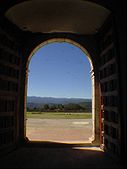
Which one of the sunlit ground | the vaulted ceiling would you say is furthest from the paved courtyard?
the vaulted ceiling

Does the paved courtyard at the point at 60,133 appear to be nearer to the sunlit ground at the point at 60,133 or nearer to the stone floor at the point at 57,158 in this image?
the sunlit ground at the point at 60,133

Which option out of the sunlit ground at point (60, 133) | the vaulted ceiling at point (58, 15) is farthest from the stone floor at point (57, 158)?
the vaulted ceiling at point (58, 15)

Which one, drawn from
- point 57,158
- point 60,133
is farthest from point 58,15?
point 60,133

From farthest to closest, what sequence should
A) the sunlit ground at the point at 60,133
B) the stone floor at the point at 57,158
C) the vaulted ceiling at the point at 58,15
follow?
the sunlit ground at the point at 60,133
the vaulted ceiling at the point at 58,15
the stone floor at the point at 57,158

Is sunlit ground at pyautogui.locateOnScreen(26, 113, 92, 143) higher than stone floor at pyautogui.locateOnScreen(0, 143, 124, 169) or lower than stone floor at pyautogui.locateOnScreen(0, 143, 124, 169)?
higher

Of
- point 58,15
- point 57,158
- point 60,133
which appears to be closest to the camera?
point 57,158

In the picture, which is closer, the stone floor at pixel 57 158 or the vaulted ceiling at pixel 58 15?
the stone floor at pixel 57 158

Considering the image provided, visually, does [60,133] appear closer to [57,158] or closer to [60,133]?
[60,133]

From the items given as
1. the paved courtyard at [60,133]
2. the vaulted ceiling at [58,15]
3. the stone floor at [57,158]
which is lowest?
the stone floor at [57,158]

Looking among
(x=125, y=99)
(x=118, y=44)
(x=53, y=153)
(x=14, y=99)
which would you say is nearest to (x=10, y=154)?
(x=53, y=153)

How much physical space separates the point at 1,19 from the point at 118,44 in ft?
10.4

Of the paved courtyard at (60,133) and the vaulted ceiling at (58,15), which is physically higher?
the vaulted ceiling at (58,15)

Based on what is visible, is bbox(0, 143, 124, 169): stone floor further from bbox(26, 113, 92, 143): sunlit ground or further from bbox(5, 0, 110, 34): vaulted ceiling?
bbox(5, 0, 110, 34): vaulted ceiling

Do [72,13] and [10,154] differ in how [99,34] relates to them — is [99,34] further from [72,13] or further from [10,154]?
[10,154]
